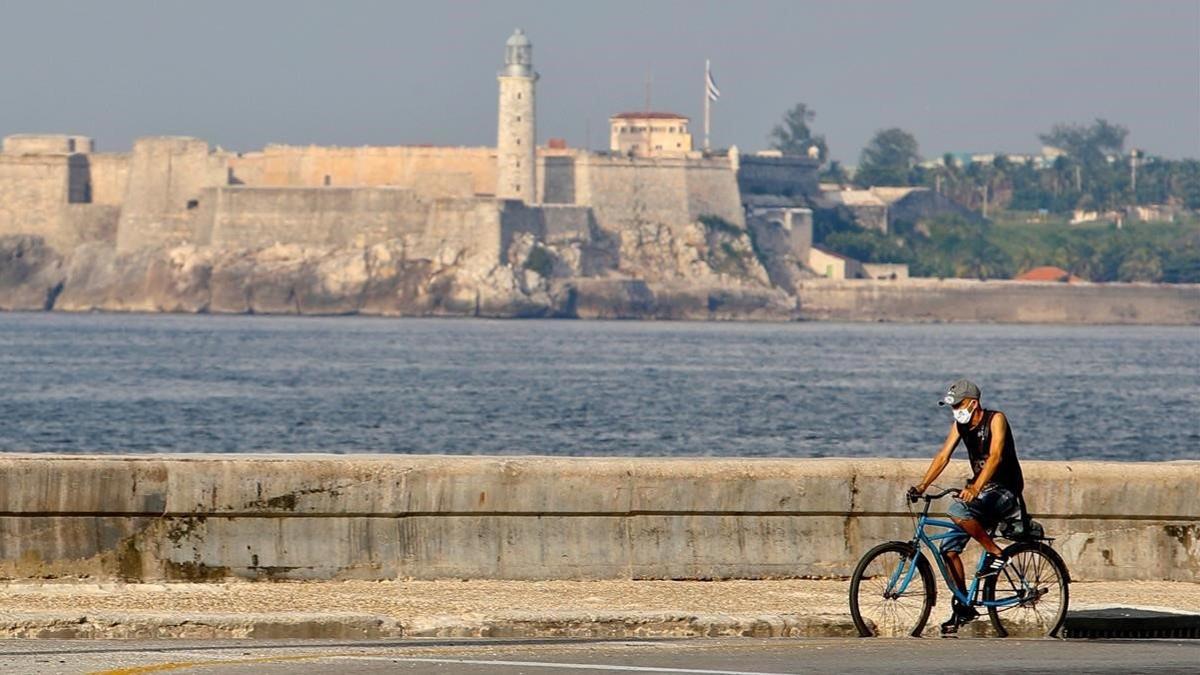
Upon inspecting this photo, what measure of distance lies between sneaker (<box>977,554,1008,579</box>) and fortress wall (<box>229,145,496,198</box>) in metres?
137

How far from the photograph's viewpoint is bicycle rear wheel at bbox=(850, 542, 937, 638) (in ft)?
38.0

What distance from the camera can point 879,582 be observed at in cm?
1173

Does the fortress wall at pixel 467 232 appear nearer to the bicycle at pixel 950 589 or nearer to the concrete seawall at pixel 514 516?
the concrete seawall at pixel 514 516

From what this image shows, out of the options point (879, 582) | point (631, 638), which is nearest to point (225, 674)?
point (631, 638)

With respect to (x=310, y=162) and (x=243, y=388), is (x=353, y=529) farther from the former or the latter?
(x=310, y=162)

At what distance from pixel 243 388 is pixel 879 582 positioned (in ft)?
174

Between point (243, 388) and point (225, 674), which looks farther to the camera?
point (243, 388)

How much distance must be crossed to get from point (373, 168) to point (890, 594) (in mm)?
140552

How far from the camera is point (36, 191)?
147625 millimetres

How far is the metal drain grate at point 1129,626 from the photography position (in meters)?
12.1

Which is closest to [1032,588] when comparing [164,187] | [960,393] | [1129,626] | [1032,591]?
[1032,591]

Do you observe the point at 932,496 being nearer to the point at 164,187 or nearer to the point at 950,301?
the point at 164,187

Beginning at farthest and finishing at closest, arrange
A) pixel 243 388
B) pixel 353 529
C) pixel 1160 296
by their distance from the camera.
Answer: pixel 1160 296, pixel 243 388, pixel 353 529

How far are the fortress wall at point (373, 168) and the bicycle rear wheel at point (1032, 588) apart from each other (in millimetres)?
137025
